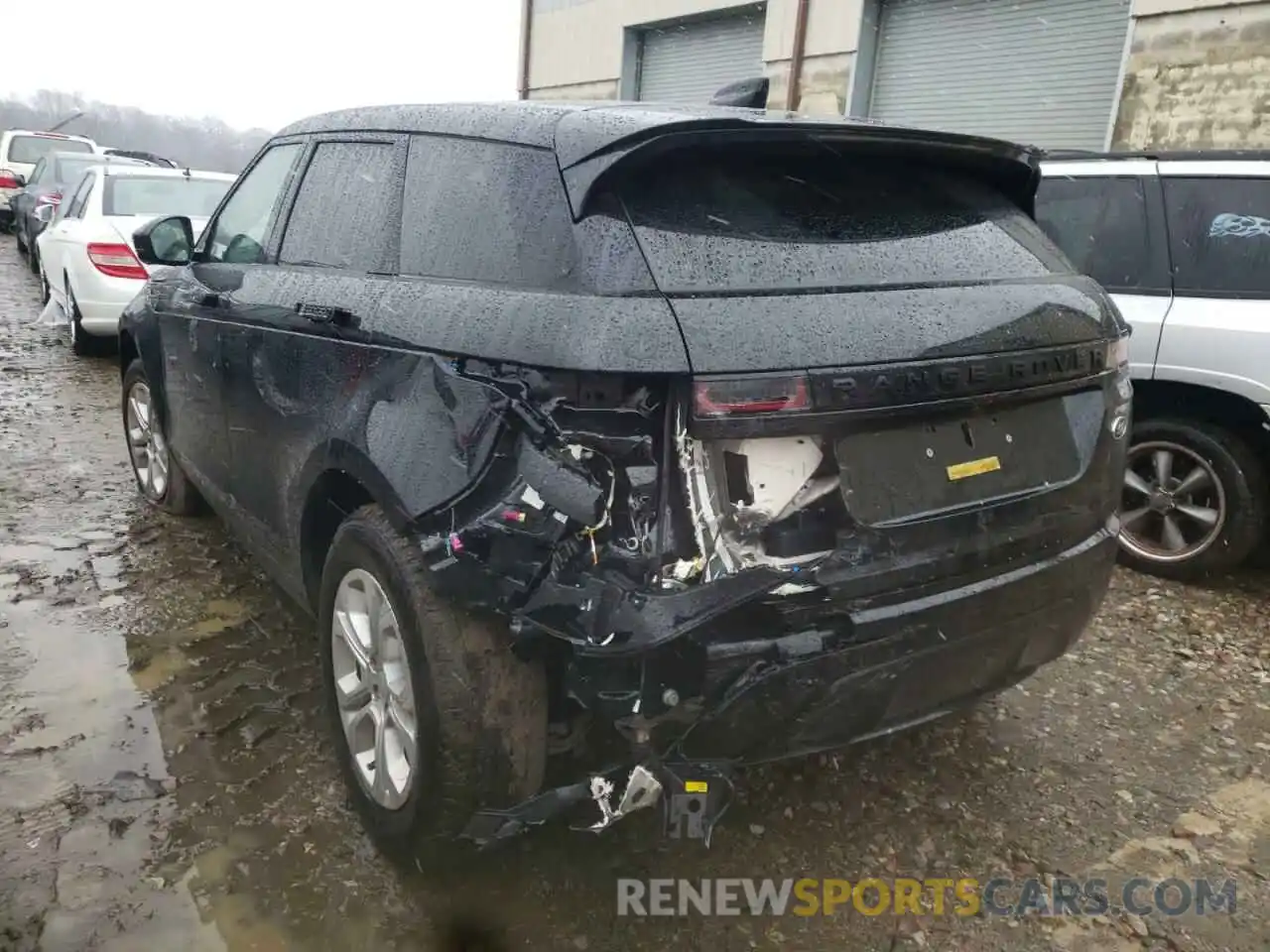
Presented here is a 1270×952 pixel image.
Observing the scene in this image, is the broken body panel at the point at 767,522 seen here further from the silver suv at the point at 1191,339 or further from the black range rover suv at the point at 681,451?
the silver suv at the point at 1191,339

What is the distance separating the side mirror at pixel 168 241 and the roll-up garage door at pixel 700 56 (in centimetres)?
1020

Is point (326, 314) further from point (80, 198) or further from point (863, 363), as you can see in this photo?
point (80, 198)

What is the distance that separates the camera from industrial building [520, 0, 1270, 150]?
8375 mm

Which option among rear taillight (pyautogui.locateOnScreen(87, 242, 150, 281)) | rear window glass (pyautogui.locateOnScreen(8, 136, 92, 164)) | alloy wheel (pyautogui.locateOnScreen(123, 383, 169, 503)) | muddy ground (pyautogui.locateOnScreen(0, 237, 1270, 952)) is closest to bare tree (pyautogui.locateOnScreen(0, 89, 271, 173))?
rear window glass (pyautogui.locateOnScreen(8, 136, 92, 164))

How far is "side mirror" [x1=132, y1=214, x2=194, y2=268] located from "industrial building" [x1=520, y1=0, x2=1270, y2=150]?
616 cm

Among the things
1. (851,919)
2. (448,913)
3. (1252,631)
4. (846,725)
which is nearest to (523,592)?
(846,725)

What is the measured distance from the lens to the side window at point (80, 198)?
27.5 feet

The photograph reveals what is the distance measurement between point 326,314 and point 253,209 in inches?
47.6

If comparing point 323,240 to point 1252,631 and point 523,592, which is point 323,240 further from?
point 1252,631

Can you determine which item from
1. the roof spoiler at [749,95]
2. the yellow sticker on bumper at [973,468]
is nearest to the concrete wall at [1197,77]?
the roof spoiler at [749,95]

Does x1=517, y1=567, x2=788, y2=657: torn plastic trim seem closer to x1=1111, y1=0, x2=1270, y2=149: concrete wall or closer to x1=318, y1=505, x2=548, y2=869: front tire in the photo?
x1=318, y1=505, x2=548, y2=869: front tire

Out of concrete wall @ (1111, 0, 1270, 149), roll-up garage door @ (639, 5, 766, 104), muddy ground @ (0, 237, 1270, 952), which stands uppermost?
roll-up garage door @ (639, 5, 766, 104)

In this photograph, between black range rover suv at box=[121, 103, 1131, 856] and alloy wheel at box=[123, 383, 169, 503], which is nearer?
black range rover suv at box=[121, 103, 1131, 856]

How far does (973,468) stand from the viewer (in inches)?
85.0
